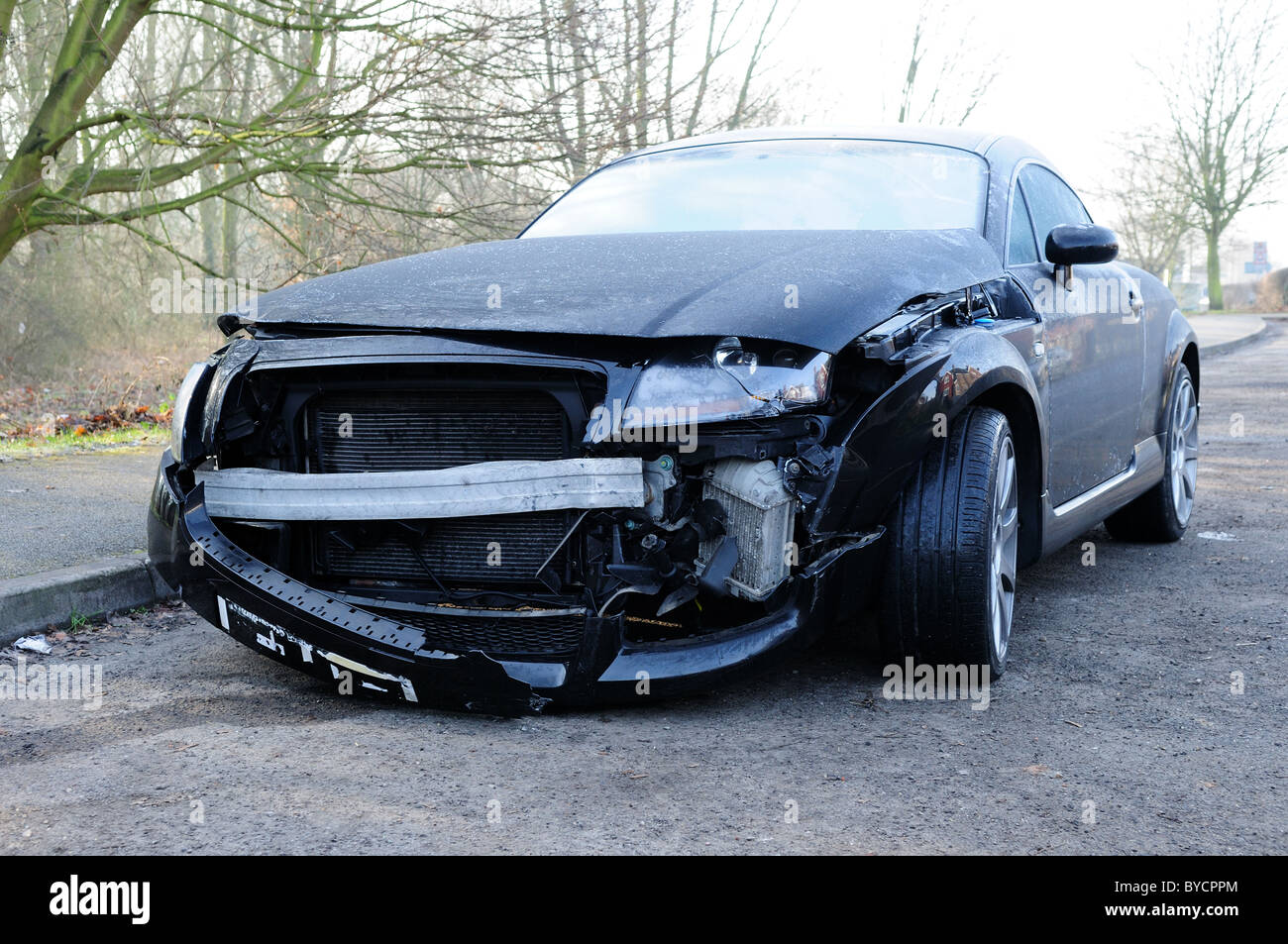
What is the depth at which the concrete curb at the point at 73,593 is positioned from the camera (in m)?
4.21

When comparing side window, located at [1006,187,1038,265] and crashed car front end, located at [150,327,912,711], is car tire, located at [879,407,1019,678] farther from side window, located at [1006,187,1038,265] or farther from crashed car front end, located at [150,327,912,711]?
side window, located at [1006,187,1038,265]

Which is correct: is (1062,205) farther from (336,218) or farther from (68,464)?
(336,218)

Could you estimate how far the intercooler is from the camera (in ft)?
10.3

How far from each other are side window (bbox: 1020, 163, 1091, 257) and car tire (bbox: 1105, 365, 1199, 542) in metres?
1.11

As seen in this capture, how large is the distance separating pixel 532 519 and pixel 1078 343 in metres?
2.30

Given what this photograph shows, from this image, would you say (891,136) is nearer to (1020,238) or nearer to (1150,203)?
(1020,238)

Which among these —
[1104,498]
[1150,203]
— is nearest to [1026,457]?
[1104,498]

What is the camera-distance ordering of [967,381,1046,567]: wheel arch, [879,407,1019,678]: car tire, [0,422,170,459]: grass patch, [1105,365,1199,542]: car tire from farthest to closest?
[0,422,170,459]: grass patch → [1105,365,1199,542]: car tire → [967,381,1046,567]: wheel arch → [879,407,1019,678]: car tire

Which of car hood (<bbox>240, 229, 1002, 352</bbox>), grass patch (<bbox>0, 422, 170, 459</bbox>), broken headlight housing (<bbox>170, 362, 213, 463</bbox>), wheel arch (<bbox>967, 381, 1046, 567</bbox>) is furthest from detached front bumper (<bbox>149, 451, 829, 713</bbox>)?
grass patch (<bbox>0, 422, 170, 459</bbox>)

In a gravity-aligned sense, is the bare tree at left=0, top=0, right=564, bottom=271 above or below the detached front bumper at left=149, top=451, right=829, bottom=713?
above

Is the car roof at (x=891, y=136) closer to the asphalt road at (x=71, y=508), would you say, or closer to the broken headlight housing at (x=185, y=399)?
the broken headlight housing at (x=185, y=399)

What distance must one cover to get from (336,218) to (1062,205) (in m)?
7.60

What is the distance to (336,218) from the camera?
11133mm

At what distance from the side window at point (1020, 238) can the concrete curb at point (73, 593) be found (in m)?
3.02
